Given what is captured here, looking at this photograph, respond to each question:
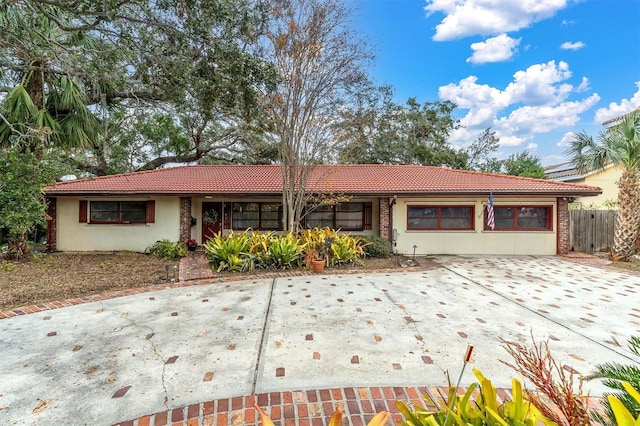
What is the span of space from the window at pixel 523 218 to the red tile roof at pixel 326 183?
3.10 feet

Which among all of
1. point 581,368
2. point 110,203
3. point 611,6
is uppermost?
point 611,6

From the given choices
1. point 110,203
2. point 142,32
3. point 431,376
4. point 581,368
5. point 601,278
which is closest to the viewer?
point 431,376

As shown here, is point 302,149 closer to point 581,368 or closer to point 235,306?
point 235,306

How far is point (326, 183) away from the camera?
12078 mm

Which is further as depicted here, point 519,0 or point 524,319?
point 519,0

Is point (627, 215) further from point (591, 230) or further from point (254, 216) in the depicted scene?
point (254, 216)

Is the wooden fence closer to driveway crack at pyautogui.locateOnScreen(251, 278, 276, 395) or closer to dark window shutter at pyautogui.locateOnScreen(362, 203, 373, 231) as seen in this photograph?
dark window shutter at pyautogui.locateOnScreen(362, 203, 373, 231)

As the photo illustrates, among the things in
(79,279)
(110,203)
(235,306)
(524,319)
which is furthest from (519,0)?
(110,203)

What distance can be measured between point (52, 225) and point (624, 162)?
1955 cm

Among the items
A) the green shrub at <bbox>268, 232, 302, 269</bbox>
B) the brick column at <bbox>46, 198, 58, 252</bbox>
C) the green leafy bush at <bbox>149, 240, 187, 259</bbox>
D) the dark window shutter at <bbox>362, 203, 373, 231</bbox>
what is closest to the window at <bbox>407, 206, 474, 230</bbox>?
the dark window shutter at <bbox>362, 203, 373, 231</bbox>

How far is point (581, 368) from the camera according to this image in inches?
132

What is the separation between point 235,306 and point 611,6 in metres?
13.6

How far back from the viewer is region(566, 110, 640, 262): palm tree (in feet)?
30.8

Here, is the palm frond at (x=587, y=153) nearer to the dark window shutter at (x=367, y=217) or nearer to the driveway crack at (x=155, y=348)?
the dark window shutter at (x=367, y=217)
